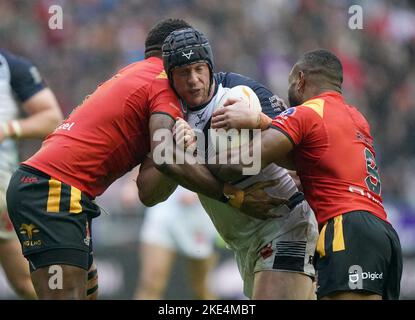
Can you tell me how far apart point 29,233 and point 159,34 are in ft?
5.44

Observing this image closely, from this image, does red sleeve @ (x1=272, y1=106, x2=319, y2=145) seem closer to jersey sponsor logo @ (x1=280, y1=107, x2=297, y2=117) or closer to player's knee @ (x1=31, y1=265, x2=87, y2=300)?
jersey sponsor logo @ (x1=280, y1=107, x2=297, y2=117)

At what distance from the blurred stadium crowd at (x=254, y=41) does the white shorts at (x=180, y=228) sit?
3782 millimetres

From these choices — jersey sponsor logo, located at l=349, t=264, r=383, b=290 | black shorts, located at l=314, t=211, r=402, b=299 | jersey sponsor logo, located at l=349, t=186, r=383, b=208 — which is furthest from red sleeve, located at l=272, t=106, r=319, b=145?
jersey sponsor logo, located at l=349, t=264, r=383, b=290

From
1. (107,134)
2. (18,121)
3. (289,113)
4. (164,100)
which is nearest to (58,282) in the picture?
(107,134)

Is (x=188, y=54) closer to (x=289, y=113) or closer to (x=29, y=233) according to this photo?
(x=289, y=113)

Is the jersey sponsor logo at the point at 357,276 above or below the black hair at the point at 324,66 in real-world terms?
below

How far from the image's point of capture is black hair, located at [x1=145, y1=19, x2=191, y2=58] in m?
6.56

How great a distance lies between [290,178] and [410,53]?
9042 mm

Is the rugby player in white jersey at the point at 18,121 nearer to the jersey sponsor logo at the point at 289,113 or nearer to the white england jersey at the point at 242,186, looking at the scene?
the white england jersey at the point at 242,186

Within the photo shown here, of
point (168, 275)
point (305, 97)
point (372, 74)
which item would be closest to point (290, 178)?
point (305, 97)

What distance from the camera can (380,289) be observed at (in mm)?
5688

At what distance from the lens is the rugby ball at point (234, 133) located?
6.01 metres

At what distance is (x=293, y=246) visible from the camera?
21.3 feet

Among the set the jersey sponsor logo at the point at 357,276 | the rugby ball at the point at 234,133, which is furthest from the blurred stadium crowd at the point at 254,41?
the jersey sponsor logo at the point at 357,276
